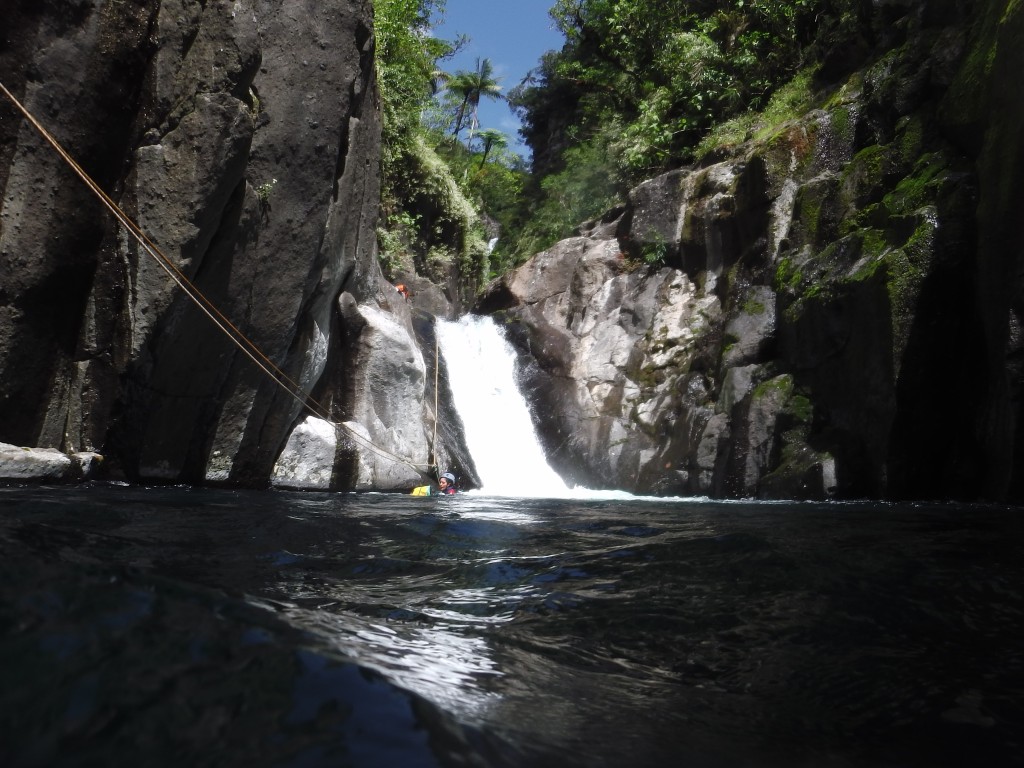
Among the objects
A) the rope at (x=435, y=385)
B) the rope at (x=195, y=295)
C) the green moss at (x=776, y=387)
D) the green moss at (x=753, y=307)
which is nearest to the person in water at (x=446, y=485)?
the rope at (x=195, y=295)

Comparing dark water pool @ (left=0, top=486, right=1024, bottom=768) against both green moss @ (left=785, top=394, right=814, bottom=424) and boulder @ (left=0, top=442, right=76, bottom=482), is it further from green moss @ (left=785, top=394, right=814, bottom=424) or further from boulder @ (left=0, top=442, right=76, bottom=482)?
green moss @ (left=785, top=394, right=814, bottom=424)

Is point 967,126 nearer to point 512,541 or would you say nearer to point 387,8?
point 512,541

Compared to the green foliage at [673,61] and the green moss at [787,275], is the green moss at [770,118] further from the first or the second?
the green moss at [787,275]

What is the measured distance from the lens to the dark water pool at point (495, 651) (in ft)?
4.41

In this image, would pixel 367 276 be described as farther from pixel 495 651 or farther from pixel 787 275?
pixel 495 651

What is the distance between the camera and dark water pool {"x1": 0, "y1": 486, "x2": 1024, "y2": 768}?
134cm

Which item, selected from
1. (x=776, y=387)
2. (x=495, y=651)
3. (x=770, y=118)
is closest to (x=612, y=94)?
(x=770, y=118)

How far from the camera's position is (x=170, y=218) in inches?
311

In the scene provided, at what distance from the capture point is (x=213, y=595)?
2.20 meters

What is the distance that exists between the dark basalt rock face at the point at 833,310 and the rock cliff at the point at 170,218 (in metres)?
7.54

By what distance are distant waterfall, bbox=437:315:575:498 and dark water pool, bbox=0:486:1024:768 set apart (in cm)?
1191

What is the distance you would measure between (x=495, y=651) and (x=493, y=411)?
15.5 meters

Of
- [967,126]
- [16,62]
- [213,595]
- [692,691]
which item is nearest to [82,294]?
[16,62]

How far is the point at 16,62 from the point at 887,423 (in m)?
10.9
